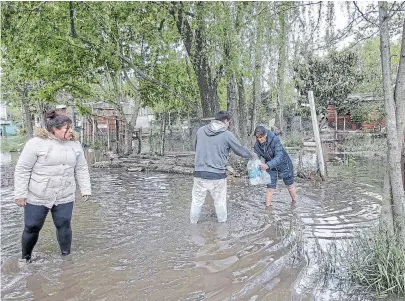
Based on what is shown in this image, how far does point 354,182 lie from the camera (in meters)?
10.3

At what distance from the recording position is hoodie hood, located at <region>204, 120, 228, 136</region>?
6072mm

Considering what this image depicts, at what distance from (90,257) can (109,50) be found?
9.75 m

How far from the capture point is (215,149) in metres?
6.07

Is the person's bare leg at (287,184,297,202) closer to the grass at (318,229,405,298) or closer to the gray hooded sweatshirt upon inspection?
the gray hooded sweatshirt

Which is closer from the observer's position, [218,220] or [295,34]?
[218,220]

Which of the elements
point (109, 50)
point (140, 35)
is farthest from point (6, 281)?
point (140, 35)

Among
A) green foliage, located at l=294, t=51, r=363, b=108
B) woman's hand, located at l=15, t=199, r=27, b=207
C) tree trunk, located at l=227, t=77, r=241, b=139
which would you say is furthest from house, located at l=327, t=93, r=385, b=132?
woman's hand, located at l=15, t=199, r=27, b=207

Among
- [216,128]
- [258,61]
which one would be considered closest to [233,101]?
[258,61]

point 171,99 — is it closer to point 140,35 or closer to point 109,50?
point 140,35

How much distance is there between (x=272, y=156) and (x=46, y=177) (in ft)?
13.3

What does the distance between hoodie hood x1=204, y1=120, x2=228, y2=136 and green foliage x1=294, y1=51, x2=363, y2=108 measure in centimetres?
1962

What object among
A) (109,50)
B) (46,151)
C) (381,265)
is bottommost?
(381,265)

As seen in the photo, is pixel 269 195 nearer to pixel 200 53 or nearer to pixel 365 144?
pixel 200 53

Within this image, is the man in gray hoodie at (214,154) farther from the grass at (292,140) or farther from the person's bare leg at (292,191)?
the grass at (292,140)
